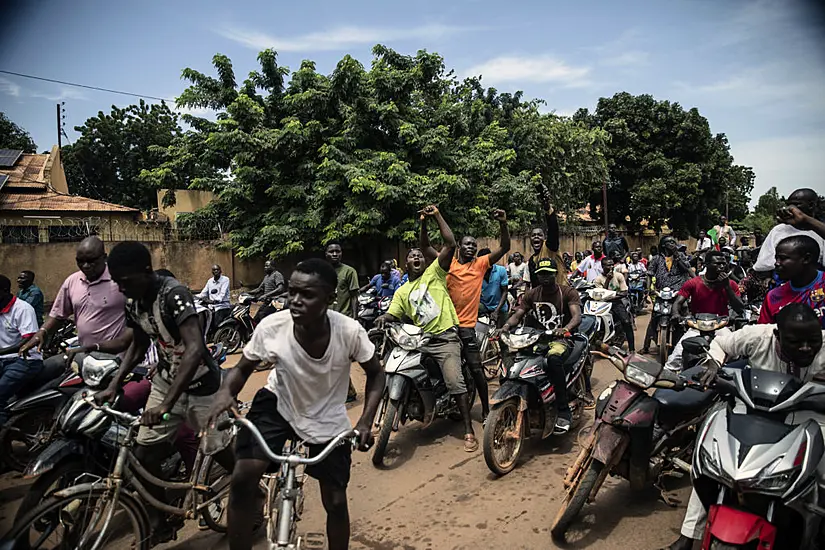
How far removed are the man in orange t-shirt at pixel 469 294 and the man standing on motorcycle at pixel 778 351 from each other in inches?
102

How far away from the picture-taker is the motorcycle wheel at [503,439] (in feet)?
14.5

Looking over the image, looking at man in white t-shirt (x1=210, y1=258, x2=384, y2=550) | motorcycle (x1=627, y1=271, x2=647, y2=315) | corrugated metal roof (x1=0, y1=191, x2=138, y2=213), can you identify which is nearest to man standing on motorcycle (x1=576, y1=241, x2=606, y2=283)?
motorcycle (x1=627, y1=271, x2=647, y2=315)

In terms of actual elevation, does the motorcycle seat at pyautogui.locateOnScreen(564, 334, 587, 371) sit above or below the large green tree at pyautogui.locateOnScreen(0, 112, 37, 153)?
below

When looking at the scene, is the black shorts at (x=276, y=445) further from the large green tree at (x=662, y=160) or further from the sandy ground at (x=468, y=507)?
the large green tree at (x=662, y=160)

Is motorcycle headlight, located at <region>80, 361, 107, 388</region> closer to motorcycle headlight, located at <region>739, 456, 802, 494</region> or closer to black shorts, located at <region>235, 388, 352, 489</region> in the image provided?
black shorts, located at <region>235, 388, 352, 489</region>

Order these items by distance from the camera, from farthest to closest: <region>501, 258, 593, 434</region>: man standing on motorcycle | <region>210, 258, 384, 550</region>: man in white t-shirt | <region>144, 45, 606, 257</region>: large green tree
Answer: <region>144, 45, 606, 257</region>: large green tree < <region>501, 258, 593, 434</region>: man standing on motorcycle < <region>210, 258, 384, 550</region>: man in white t-shirt

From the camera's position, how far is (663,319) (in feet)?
27.3

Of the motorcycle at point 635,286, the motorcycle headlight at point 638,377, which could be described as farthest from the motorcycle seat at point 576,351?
the motorcycle at point 635,286

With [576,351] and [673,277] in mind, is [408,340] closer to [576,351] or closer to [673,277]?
[576,351]

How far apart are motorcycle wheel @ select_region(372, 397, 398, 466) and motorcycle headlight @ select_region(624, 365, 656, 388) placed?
207 cm

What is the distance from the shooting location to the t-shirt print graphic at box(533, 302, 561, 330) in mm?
5473

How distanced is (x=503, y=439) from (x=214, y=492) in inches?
93.4

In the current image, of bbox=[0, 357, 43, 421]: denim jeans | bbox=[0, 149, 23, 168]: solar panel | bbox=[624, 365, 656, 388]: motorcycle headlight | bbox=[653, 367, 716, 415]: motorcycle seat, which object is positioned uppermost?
bbox=[0, 149, 23, 168]: solar panel

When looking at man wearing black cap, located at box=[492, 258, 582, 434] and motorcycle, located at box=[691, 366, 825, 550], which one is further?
man wearing black cap, located at box=[492, 258, 582, 434]
